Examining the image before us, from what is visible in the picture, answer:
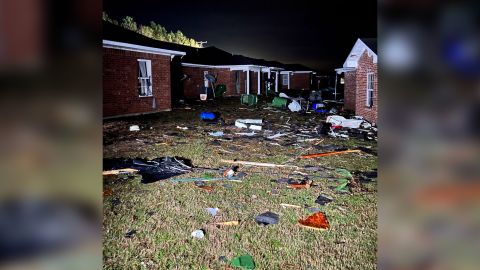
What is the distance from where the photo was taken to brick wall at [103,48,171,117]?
14961 millimetres

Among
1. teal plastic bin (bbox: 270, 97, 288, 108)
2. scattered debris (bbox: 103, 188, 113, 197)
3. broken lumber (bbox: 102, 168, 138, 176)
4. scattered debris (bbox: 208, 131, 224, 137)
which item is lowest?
scattered debris (bbox: 103, 188, 113, 197)

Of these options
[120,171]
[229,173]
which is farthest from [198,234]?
[120,171]

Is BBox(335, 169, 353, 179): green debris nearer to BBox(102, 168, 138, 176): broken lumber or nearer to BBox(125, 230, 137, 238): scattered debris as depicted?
BBox(102, 168, 138, 176): broken lumber

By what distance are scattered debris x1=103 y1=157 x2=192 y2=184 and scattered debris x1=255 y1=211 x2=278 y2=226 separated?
2.52 meters

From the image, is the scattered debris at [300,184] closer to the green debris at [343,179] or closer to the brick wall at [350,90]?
the green debris at [343,179]

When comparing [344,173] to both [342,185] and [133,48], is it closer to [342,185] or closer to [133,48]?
[342,185]

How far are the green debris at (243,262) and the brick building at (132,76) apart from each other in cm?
1271

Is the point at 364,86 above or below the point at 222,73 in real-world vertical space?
below

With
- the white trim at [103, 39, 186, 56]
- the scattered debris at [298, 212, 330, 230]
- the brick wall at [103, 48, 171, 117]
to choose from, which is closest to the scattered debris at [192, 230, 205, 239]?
the scattered debris at [298, 212, 330, 230]

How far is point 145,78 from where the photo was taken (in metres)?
17.3

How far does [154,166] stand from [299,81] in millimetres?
45193

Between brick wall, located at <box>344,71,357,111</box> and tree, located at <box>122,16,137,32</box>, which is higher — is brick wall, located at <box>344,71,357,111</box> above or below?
below
